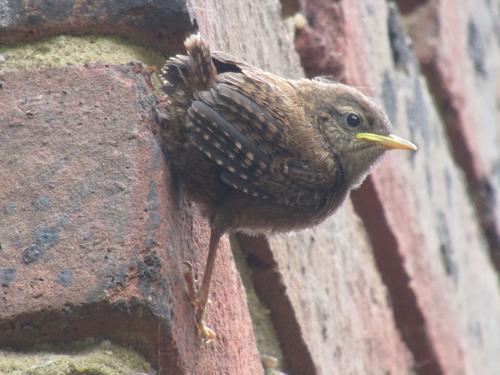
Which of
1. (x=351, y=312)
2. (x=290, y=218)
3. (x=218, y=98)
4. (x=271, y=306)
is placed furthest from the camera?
(x=351, y=312)

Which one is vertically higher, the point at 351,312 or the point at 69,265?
the point at 69,265

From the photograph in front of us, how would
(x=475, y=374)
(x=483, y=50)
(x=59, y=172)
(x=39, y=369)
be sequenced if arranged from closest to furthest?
(x=39, y=369) < (x=59, y=172) < (x=475, y=374) < (x=483, y=50)

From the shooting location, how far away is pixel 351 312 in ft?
9.41

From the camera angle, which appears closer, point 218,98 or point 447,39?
point 218,98

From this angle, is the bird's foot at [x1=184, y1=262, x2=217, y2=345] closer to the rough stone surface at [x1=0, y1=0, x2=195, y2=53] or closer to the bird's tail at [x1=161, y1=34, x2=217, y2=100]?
the bird's tail at [x1=161, y1=34, x2=217, y2=100]

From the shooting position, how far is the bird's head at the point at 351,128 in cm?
225

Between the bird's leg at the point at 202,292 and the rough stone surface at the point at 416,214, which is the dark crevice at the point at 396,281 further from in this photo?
the bird's leg at the point at 202,292

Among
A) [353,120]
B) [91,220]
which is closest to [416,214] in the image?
[353,120]

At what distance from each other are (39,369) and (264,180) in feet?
1.91

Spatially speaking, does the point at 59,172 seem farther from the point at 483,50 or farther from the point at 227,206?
the point at 483,50

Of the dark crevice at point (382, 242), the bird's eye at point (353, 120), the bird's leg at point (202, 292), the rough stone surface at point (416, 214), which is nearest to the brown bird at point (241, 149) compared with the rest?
the bird's leg at point (202, 292)

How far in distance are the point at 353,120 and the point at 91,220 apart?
2.82 ft

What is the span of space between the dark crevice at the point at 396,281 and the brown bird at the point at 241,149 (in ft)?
2.79

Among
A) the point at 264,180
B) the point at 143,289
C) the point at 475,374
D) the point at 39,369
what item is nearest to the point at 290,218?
the point at 264,180
